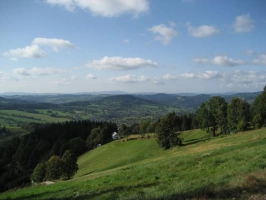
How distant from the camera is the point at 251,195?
9.74 metres

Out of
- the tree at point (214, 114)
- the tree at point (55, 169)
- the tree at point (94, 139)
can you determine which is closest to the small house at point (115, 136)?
the tree at point (94, 139)

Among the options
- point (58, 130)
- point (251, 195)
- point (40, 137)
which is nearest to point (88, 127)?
point (58, 130)

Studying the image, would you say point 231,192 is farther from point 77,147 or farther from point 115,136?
point 115,136

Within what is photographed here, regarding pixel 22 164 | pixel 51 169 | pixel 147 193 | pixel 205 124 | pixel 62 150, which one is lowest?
pixel 22 164

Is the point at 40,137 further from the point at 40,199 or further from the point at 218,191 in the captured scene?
the point at 218,191

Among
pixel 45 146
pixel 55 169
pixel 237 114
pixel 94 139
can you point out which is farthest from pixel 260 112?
pixel 45 146

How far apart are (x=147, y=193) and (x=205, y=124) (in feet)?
254

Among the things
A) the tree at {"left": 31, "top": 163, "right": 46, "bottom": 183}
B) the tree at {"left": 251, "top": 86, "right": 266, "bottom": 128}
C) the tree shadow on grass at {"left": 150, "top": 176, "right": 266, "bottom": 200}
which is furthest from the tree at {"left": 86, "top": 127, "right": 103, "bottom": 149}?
the tree shadow on grass at {"left": 150, "top": 176, "right": 266, "bottom": 200}

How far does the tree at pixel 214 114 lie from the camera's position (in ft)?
274

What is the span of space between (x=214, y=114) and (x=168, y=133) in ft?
61.3

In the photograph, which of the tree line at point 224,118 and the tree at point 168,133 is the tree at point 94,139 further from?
the tree at point 168,133

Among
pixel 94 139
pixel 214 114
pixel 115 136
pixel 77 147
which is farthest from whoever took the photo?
pixel 115 136

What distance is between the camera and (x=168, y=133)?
7925 cm

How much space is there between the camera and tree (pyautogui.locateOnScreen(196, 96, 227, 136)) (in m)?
83.6
